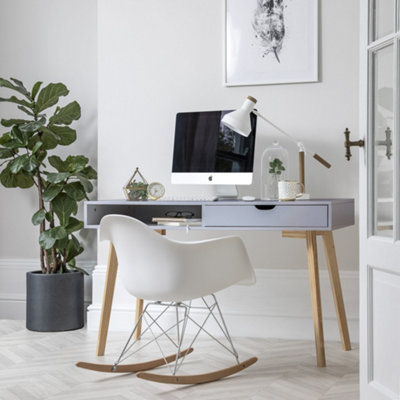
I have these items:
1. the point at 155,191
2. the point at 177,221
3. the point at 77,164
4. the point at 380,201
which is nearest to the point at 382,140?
the point at 380,201

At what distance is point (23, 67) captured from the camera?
454cm

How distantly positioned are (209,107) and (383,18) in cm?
175

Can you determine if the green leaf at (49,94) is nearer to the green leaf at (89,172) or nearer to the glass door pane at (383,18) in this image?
the green leaf at (89,172)

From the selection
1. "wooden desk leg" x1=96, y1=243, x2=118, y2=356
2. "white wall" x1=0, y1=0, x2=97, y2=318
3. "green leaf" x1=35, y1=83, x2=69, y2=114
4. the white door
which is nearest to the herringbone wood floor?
"wooden desk leg" x1=96, y1=243, x2=118, y2=356

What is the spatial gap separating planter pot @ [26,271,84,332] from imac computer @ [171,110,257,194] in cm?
96

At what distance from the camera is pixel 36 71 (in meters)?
4.51

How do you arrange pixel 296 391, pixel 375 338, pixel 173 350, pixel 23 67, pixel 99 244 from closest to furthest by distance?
pixel 375 338
pixel 296 391
pixel 173 350
pixel 99 244
pixel 23 67

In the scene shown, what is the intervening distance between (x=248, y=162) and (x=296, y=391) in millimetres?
1235

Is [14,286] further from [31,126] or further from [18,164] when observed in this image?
[31,126]

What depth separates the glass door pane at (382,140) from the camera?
2246 mm

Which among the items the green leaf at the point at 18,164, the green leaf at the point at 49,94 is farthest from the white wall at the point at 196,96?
the green leaf at the point at 18,164

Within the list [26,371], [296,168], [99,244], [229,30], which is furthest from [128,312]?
[229,30]

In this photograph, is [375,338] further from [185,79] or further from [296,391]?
[185,79]

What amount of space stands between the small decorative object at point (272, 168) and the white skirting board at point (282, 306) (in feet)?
1.72
